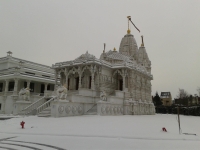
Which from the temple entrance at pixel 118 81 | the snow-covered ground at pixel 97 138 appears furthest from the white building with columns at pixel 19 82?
the snow-covered ground at pixel 97 138

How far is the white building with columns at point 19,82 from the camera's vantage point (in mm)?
32575

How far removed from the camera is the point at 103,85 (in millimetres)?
33094

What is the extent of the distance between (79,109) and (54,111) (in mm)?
4622

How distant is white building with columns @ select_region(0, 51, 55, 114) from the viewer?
Answer: 32.6 meters

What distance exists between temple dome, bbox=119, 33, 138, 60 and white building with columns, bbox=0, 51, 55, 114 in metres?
17.6

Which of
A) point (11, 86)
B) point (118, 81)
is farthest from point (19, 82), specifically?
point (118, 81)

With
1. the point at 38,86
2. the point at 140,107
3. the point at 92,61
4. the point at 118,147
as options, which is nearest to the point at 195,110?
the point at 140,107

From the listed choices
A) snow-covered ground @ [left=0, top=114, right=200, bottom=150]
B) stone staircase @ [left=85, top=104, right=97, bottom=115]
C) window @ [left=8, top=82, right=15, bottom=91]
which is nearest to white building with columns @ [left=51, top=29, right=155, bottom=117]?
stone staircase @ [left=85, top=104, right=97, bottom=115]

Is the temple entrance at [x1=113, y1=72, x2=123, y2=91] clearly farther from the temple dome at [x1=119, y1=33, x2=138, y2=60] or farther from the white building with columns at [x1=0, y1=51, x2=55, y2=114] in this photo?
the white building with columns at [x1=0, y1=51, x2=55, y2=114]

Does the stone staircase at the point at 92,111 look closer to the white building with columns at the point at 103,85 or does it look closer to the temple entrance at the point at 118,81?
the white building with columns at the point at 103,85

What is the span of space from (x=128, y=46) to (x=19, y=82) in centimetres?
2508

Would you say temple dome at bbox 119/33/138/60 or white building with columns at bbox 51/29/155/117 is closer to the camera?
white building with columns at bbox 51/29/155/117

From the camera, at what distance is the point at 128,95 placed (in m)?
33.3

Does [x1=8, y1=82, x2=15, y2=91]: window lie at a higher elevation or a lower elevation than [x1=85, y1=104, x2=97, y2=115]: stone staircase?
higher
